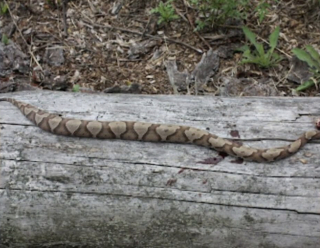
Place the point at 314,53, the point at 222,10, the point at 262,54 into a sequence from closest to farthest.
A: the point at 314,53
the point at 262,54
the point at 222,10

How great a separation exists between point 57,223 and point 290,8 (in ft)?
11.8

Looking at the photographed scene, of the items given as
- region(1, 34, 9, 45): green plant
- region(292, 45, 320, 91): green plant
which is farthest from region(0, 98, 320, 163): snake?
region(1, 34, 9, 45): green plant

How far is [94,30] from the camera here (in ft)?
16.9

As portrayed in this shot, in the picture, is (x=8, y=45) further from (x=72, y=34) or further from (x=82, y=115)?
(x=82, y=115)

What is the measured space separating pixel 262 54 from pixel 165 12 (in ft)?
3.69

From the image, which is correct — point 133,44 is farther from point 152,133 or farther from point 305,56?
point 152,133

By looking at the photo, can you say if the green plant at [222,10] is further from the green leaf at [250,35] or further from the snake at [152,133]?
the snake at [152,133]

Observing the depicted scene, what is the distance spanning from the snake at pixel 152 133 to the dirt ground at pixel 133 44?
1.23 metres

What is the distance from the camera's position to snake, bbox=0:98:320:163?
306 cm

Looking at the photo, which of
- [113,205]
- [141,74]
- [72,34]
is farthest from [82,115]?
[72,34]

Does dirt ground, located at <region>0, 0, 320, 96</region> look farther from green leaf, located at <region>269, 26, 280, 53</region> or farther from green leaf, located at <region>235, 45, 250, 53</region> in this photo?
green leaf, located at <region>269, 26, 280, 53</region>

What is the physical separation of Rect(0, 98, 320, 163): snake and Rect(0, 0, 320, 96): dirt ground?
1226 millimetres

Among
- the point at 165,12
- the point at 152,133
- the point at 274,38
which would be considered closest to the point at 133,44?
the point at 165,12

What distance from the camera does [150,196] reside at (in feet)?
9.62
